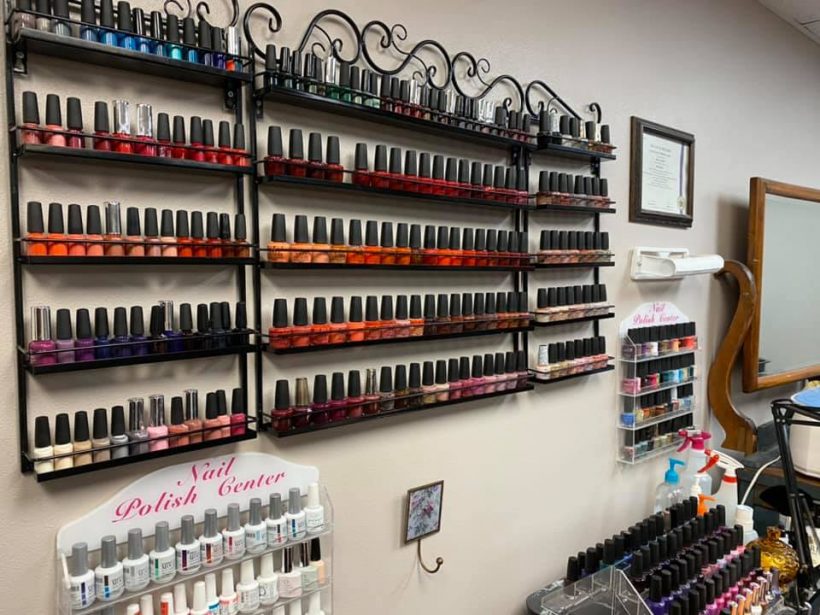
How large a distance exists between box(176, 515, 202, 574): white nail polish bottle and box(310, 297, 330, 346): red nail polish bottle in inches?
13.6

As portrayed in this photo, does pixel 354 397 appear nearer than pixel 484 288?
Yes

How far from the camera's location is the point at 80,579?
31.6 inches

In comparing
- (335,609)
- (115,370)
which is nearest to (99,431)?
(115,370)

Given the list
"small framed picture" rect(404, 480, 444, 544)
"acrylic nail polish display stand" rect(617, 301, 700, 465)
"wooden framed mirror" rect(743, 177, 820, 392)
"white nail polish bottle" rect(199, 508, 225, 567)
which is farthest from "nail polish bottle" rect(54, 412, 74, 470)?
"wooden framed mirror" rect(743, 177, 820, 392)

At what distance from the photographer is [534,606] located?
148 cm

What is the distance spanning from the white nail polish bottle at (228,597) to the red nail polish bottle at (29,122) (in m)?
0.71

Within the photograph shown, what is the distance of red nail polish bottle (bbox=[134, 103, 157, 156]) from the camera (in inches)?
33.3

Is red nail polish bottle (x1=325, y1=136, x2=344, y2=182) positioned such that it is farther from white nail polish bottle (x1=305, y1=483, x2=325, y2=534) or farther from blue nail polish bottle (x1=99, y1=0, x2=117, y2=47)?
white nail polish bottle (x1=305, y1=483, x2=325, y2=534)

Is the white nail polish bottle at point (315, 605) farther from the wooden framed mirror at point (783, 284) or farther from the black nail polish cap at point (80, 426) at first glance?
the wooden framed mirror at point (783, 284)

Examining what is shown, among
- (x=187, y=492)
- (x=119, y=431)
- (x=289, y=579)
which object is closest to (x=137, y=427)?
(x=119, y=431)

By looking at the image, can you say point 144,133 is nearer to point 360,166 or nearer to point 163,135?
point 163,135

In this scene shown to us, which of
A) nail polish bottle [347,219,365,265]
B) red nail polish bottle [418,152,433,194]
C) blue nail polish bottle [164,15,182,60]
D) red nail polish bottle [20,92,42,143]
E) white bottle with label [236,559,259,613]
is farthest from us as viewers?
red nail polish bottle [418,152,433,194]

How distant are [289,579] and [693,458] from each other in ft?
4.71

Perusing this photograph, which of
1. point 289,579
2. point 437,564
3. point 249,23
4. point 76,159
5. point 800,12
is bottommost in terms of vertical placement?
point 437,564
